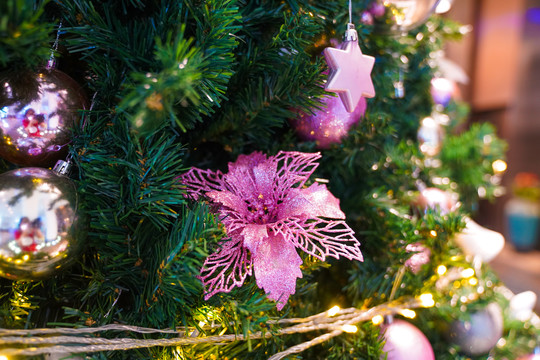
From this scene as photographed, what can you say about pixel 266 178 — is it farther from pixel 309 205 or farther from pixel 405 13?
pixel 405 13

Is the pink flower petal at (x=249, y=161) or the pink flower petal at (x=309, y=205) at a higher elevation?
the pink flower petal at (x=249, y=161)

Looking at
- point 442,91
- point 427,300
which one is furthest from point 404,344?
point 442,91

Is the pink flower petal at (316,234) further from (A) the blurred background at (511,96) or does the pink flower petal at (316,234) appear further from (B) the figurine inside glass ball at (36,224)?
(A) the blurred background at (511,96)

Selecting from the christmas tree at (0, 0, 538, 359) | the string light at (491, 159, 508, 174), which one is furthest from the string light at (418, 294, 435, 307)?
the string light at (491, 159, 508, 174)

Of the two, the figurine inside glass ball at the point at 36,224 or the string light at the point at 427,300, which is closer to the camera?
the figurine inside glass ball at the point at 36,224

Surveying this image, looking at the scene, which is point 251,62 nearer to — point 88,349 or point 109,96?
point 109,96

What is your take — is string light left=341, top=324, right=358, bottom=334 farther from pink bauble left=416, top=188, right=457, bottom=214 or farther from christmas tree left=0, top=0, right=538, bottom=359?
pink bauble left=416, top=188, right=457, bottom=214

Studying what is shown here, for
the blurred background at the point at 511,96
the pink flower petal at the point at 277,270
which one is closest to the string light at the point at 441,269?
the pink flower petal at the point at 277,270

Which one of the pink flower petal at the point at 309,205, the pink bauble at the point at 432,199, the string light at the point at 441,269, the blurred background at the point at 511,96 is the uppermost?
the pink flower petal at the point at 309,205
